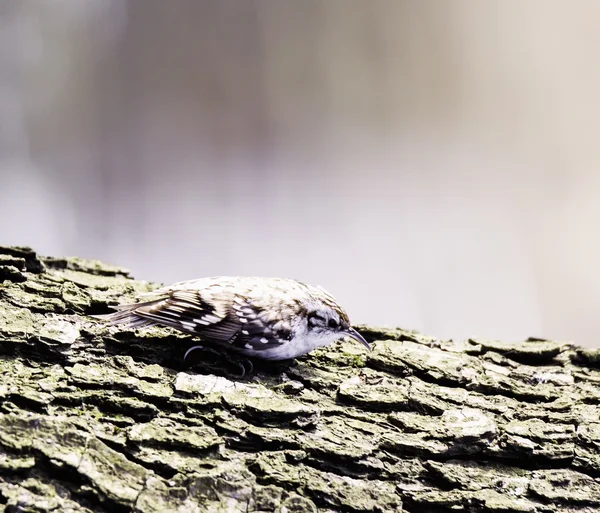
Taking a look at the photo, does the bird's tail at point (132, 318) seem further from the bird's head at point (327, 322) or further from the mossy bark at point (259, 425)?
the bird's head at point (327, 322)

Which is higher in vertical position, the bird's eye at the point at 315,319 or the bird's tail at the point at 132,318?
the bird's eye at the point at 315,319

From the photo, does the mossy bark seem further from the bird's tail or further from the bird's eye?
the bird's eye

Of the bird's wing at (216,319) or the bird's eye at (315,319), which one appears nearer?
the bird's wing at (216,319)

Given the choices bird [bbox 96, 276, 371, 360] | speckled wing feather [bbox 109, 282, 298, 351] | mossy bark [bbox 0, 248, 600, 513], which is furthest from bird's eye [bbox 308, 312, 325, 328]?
mossy bark [bbox 0, 248, 600, 513]

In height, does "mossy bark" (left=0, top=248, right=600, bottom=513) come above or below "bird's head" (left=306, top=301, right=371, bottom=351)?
below

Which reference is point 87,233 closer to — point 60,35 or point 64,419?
point 60,35

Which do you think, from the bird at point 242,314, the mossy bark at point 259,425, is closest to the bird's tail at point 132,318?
the bird at point 242,314

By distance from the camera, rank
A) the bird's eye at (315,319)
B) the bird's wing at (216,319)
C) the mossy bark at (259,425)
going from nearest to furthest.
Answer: the mossy bark at (259,425) < the bird's wing at (216,319) < the bird's eye at (315,319)
